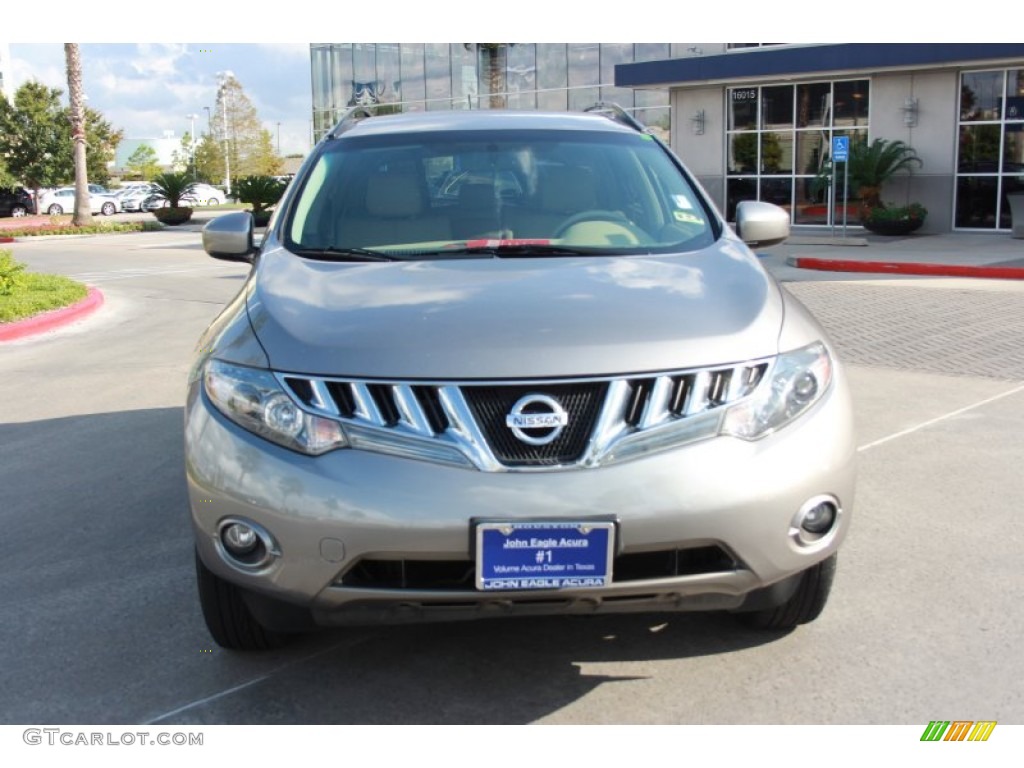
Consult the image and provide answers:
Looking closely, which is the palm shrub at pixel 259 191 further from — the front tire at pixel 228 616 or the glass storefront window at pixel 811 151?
the front tire at pixel 228 616

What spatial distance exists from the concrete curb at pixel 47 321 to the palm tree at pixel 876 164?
54.0 feet

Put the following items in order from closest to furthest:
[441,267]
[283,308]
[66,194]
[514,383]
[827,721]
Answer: [514,383]
[827,721]
[283,308]
[441,267]
[66,194]

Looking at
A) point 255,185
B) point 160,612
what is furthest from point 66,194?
point 160,612

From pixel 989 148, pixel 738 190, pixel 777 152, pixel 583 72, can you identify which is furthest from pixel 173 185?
pixel 989 148

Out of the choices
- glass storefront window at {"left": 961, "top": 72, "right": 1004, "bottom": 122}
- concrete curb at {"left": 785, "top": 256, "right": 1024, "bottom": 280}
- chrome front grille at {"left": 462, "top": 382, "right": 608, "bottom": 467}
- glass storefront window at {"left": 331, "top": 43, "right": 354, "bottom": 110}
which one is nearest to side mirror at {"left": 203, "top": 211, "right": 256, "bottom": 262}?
chrome front grille at {"left": 462, "top": 382, "right": 608, "bottom": 467}

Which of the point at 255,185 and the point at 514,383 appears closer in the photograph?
the point at 514,383

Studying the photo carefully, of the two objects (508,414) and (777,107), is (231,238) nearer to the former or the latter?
(508,414)

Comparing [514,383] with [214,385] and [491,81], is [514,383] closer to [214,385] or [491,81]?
[214,385]

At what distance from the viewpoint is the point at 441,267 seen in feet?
12.0

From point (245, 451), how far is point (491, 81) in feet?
133

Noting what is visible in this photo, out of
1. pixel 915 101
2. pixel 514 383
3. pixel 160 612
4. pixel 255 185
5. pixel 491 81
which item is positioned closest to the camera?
pixel 514 383
